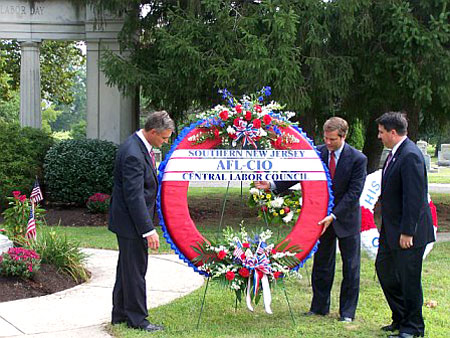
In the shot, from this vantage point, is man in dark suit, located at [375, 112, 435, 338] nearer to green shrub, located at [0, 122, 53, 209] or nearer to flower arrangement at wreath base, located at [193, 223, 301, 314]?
flower arrangement at wreath base, located at [193, 223, 301, 314]

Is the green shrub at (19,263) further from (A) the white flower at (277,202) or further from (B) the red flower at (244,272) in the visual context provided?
(A) the white flower at (277,202)

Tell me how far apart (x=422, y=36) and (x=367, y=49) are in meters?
1.47

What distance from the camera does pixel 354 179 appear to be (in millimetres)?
5652

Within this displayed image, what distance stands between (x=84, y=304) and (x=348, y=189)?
283 centimetres

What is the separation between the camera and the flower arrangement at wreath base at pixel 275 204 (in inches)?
231

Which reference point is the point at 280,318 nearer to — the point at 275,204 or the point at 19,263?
the point at 275,204

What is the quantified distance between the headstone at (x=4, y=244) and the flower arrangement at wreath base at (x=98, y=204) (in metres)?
5.94

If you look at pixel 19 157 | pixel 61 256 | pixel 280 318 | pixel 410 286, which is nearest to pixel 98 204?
pixel 19 157

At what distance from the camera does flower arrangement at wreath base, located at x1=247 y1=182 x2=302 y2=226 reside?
5859mm

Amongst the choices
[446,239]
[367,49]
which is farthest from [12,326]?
[367,49]

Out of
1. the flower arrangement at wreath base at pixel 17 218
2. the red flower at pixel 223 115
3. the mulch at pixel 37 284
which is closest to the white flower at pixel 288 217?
the red flower at pixel 223 115

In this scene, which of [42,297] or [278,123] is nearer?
[278,123]

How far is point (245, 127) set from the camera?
545 centimetres

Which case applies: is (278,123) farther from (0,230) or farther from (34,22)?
(34,22)
